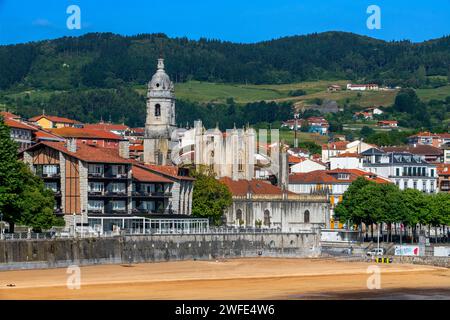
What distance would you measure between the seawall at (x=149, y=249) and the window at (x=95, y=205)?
8.70 metres

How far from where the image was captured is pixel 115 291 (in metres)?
74.8

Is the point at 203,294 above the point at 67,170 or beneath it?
beneath

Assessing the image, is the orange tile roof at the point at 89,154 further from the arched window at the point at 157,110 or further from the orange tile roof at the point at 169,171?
the arched window at the point at 157,110

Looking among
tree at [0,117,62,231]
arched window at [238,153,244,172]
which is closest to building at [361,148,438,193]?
arched window at [238,153,244,172]

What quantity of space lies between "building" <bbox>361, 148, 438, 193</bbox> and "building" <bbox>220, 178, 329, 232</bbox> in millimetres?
29542

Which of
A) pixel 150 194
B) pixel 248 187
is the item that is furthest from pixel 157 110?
pixel 150 194

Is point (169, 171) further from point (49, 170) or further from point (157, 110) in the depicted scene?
point (157, 110)

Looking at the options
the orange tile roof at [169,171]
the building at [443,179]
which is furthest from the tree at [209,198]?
the building at [443,179]

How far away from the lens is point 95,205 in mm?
111125

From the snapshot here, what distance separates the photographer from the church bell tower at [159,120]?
150625 millimetres

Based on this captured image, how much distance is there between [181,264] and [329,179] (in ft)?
212
